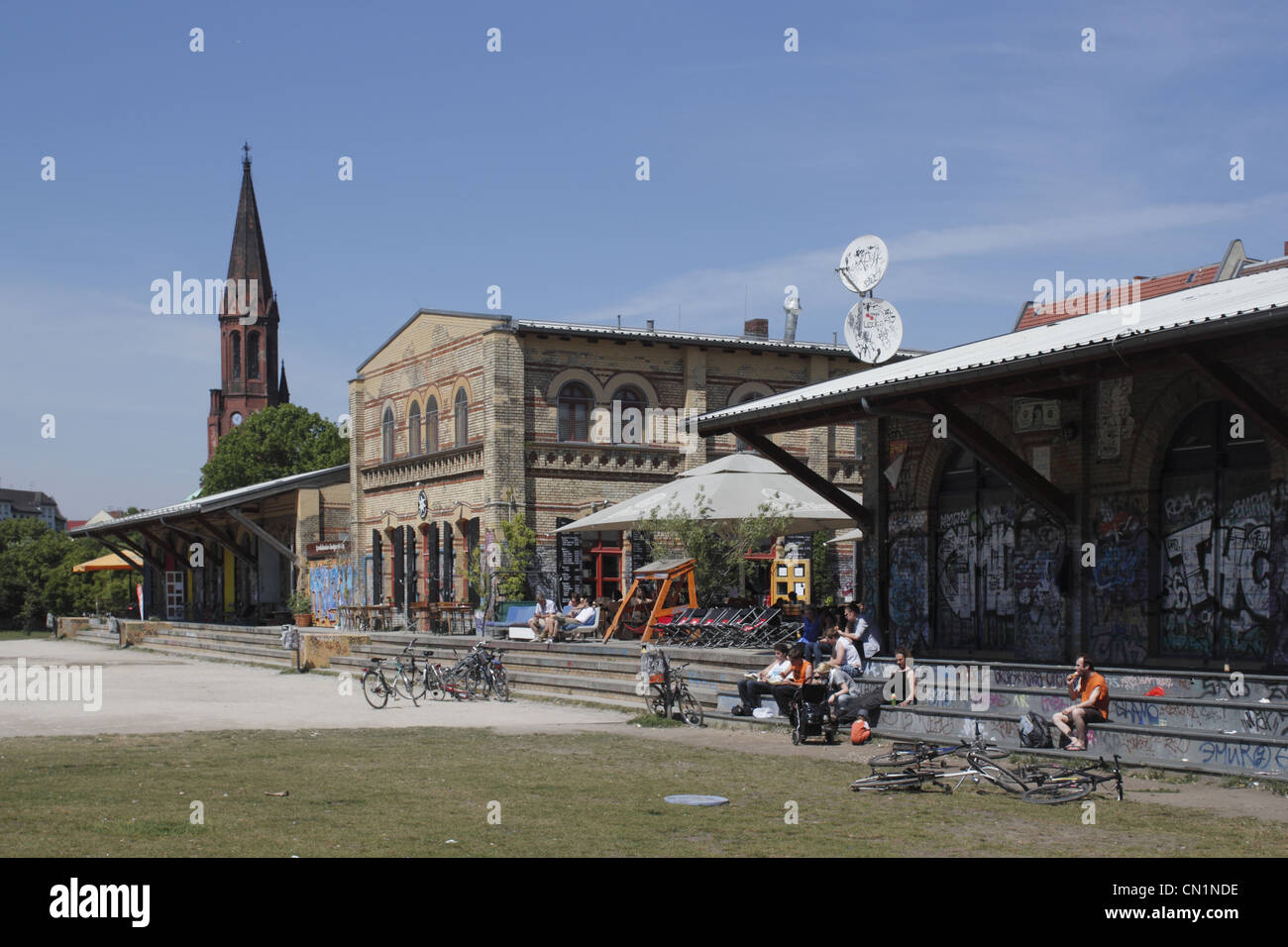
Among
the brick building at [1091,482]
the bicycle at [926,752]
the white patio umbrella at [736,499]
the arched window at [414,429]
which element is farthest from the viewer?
the arched window at [414,429]

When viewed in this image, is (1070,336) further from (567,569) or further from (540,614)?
(567,569)

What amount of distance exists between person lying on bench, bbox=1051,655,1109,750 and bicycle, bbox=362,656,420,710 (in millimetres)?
10315

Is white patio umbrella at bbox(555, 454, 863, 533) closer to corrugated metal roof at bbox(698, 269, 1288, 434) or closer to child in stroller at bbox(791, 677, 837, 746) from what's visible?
corrugated metal roof at bbox(698, 269, 1288, 434)

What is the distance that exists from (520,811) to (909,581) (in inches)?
437

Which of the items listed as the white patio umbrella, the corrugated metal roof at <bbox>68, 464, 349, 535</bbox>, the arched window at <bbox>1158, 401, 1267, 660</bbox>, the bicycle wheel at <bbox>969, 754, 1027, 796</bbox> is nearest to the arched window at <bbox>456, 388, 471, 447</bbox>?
the corrugated metal roof at <bbox>68, 464, 349, 535</bbox>

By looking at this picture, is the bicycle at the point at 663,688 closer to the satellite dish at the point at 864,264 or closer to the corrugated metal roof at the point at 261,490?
the satellite dish at the point at 864,264

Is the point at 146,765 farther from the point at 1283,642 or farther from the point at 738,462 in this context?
the point at 738,462

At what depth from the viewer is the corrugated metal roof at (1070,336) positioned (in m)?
13.8

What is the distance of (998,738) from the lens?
44.6 feet

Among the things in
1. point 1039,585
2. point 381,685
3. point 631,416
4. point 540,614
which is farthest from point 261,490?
point 1039,585


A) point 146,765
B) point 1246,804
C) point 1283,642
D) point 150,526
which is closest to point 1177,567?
point 1283,642

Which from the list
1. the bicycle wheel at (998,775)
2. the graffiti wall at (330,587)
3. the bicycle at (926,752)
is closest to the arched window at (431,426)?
the graffiti wall at (330,587)

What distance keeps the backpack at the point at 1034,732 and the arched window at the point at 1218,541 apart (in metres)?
3.35
